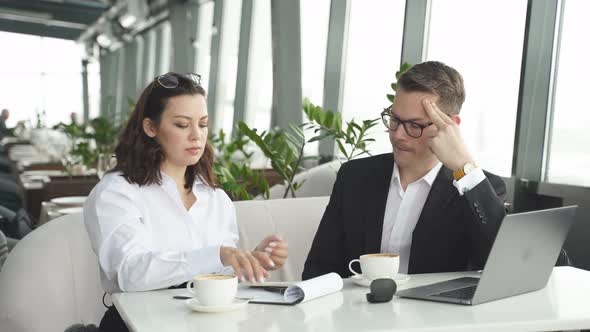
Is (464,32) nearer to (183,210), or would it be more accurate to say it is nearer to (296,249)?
(296,249)

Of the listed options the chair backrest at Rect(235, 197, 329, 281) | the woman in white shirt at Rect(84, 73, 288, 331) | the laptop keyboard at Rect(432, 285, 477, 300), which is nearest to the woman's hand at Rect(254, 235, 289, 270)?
the woman in white shirt at Rect(84, 73, 288, 331)

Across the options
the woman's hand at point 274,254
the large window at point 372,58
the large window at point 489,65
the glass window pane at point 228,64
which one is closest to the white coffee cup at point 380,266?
the woman's hand at point 274,254

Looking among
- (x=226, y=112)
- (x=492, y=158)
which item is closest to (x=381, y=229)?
(x=492, y=158)

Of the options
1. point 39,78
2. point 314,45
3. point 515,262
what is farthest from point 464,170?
point 39,78

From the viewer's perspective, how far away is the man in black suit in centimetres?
229

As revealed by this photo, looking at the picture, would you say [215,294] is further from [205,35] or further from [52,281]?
[205,35]

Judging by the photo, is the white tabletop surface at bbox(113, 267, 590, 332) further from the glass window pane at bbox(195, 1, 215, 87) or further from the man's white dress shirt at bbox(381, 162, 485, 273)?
the glass window pane at bbox(195, 1, 215, 87)

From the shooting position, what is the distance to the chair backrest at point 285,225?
129 inches

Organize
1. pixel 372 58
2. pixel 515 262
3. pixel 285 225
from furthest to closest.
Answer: pixel 372 58 < pixel 285 225 < pixel 515 262

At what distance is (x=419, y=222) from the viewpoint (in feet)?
7.96

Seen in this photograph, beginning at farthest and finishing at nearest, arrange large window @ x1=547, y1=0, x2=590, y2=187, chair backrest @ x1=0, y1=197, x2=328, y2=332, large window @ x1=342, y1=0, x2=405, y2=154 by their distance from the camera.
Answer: large window @ x1=342, y1=0, x2=405, y2=154 < large window @ x1=547, y1=0, x2=590, y2=187 < chair backrest @ x1=0, y1=197, x2=328, y2=332

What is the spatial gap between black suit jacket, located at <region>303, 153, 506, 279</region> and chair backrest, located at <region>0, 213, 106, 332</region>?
0.80m

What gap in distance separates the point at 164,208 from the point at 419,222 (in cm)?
80

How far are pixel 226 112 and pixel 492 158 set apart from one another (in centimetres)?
733
